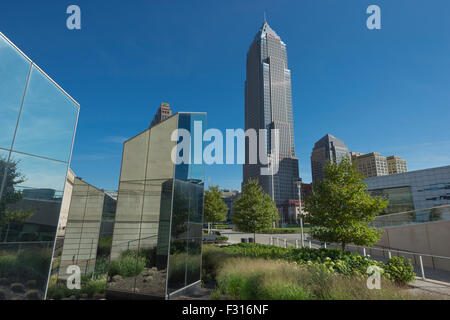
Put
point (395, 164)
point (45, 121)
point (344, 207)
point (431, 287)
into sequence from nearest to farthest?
point (45, 121) < point (431, 287) < point (344, 207) < point (395, 164)

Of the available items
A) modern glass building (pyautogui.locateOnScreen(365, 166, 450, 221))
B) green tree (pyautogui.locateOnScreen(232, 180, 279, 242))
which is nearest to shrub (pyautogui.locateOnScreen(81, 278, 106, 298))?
Result: green tree (pyautogui.locateOnScreen(232, 180, 279, 242))

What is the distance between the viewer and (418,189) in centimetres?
7394

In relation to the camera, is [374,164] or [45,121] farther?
[374,164]

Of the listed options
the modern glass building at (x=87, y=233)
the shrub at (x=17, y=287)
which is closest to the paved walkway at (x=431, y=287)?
the shrub at (x=17, y=287)

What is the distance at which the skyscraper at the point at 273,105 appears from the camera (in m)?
165

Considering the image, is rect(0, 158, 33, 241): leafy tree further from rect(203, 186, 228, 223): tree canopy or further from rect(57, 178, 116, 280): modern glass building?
rect(203, 186, 228, 223): tree canopy

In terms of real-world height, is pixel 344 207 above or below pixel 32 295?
above

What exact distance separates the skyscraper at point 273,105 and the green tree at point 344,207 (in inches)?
5781

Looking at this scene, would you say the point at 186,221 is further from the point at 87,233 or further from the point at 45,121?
the point at 87,233

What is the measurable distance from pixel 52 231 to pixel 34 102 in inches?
155

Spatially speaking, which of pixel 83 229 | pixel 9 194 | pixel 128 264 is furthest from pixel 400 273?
pixel 83 229

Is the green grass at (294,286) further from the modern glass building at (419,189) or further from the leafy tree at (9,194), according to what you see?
the modern glass building at (419,189)

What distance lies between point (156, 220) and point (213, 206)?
22.0m
